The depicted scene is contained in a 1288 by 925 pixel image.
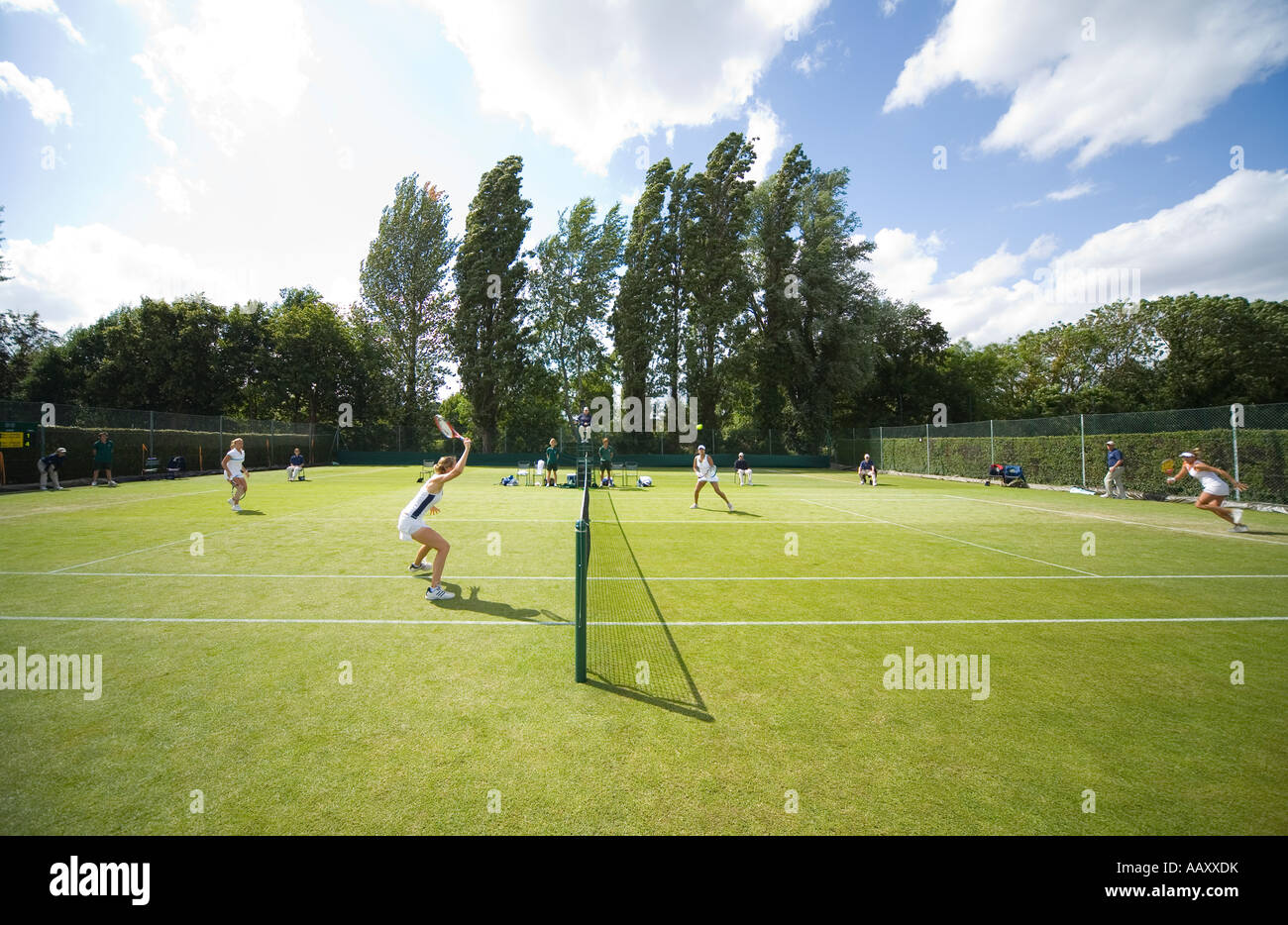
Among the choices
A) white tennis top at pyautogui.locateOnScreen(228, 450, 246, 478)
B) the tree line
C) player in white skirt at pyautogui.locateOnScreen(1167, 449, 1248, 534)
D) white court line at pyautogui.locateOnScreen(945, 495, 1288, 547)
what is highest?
the tree line

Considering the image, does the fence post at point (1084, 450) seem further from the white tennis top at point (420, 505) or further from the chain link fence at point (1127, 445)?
the white tennis top at point (420, 505)

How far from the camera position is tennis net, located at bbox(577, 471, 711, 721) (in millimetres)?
4984

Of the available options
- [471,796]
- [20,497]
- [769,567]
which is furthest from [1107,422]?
[20,497]

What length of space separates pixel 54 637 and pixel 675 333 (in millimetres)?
50774

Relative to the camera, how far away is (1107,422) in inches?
975

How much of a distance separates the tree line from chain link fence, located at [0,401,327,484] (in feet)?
43.1

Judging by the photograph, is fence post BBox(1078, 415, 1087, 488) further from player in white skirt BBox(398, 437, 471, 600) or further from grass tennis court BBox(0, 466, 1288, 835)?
player in white skirt BBox(398, 437, 471, 600)

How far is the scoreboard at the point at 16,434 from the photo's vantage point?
71.1 ft

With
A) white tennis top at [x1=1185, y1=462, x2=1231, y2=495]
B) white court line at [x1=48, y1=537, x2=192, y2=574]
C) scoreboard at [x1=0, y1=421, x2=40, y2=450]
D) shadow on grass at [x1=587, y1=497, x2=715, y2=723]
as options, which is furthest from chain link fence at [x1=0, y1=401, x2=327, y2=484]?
white tennis top at [x1=1185, y1=462, x2=1231, y2=495]

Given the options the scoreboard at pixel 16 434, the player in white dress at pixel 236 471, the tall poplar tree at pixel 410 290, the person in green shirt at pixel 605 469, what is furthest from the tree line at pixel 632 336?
the player in white dress at pixel 236 471

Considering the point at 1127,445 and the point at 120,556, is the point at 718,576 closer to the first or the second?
the point at 120,556

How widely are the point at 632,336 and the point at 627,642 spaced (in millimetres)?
48273

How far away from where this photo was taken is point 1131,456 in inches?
918
